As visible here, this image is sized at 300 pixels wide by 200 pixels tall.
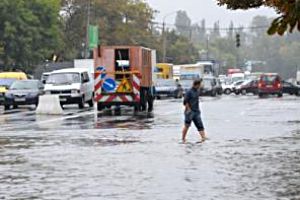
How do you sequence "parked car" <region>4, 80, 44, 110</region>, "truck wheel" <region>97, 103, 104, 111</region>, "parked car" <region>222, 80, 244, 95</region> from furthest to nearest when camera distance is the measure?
"parked car" <region>222, 80, 244, 95</region>
"parked car" <region>4, 80, 44, 110</region>
"truck wheel" <region>97, 103, 104, 111</region>

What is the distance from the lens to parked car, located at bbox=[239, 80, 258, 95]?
79169 mm

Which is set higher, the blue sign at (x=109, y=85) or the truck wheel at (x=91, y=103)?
the blue sign at (x=109, y=85)

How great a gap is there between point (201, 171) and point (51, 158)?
145 inches

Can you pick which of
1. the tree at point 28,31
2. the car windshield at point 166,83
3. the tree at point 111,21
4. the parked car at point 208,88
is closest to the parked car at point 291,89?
the parked car at point 208,88

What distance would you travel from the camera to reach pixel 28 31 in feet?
232

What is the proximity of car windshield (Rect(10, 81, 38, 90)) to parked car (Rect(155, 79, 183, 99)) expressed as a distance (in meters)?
20.5

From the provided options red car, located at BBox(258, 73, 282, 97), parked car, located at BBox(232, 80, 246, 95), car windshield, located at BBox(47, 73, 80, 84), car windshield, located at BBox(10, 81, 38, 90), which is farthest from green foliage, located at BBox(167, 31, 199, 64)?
car windshield, located at BBox(47, 73, 80, 84)

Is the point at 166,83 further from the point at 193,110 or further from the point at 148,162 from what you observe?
the point at 148,162

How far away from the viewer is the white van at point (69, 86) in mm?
40688

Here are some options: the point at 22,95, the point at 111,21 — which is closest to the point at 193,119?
the point at 22,95

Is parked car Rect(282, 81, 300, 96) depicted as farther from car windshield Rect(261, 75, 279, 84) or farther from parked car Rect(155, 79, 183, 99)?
parked car Rect(155, 79, 183, 99)

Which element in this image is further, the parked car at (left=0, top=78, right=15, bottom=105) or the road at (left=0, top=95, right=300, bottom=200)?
the parked car at (left=0, top=78, right=15, bottom=105)

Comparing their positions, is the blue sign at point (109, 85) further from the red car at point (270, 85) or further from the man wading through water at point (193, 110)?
the red car at point (270, 85)

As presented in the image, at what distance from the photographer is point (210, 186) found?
1332 centimetres
